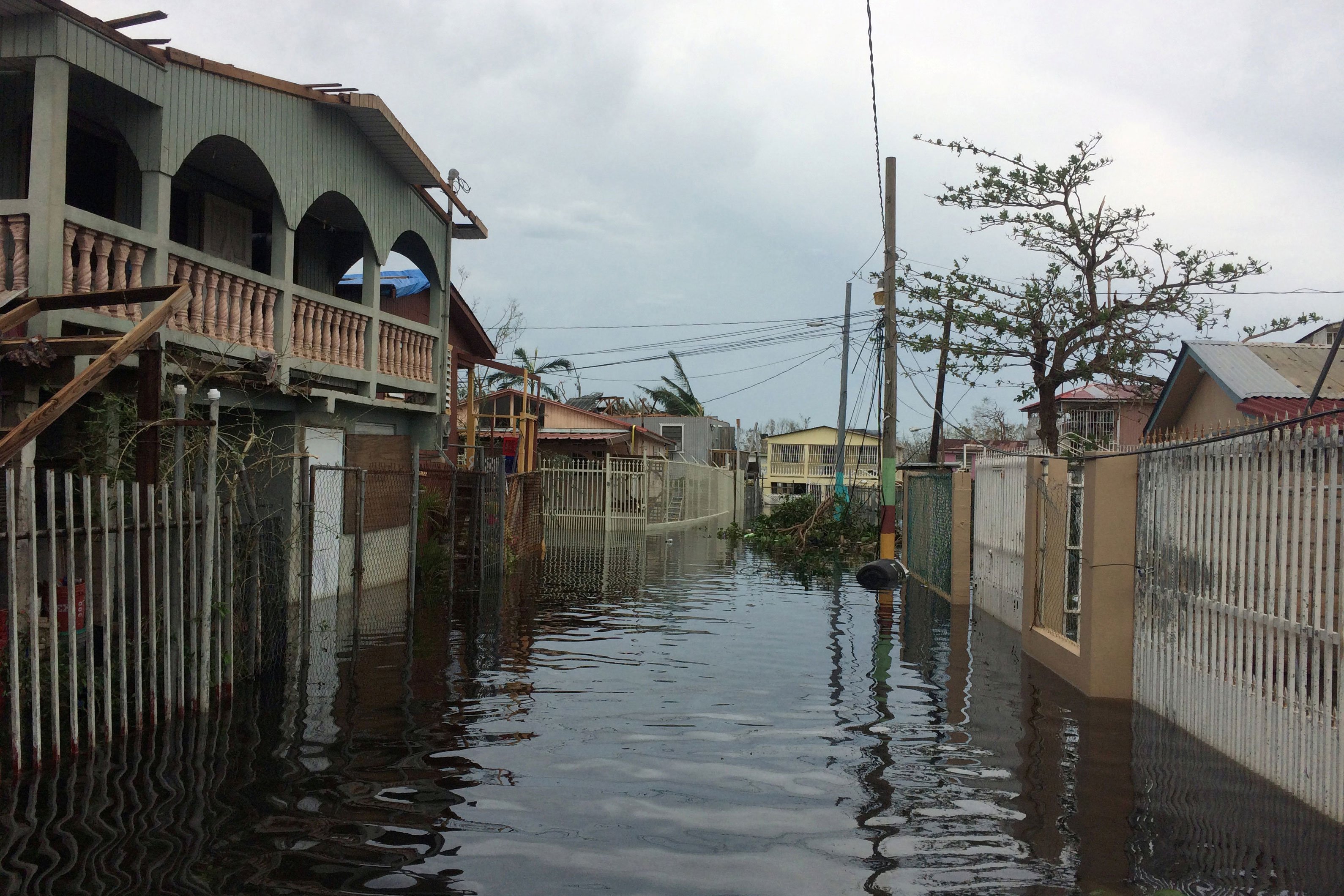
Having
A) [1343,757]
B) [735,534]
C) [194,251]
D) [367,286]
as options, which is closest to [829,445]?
[735,534]

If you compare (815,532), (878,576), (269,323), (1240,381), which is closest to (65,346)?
(269,323)

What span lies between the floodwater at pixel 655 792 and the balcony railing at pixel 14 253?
155 inches

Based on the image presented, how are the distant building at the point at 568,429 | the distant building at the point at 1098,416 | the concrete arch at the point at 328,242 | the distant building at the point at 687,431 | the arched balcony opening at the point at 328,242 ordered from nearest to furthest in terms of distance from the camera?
the concrete arch at the point at 328,242 → the arched balcony opening at the point at 328,242 → the distant building at the point at 1098,416 → the distant building at the point at 568,429 → the distant building at the point at 687,431

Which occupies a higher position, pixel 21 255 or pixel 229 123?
pixel 229 123

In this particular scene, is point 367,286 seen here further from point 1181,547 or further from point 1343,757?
point 1343,757

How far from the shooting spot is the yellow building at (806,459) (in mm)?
62719

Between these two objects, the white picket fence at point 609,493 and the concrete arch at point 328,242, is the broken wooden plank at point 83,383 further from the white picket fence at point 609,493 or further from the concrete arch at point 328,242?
the white picket fence at point 609,493

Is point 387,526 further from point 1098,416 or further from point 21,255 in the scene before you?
point 1098,416

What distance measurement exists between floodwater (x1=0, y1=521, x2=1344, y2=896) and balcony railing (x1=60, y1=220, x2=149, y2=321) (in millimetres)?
3660

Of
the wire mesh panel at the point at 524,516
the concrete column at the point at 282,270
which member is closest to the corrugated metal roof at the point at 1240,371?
the wire mesh panel at the point at 524,516

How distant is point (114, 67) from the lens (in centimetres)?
997

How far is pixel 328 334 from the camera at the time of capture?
568 inches

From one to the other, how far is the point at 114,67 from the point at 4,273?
6.91 feet

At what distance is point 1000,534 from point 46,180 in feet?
36.7
